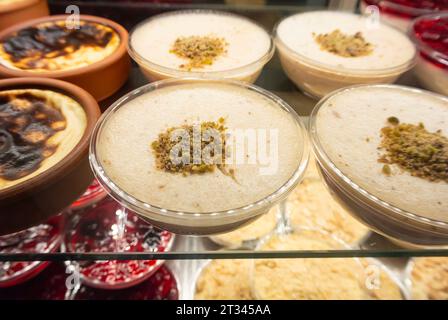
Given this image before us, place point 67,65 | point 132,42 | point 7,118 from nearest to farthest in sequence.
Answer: point 7,118 < point 67,65 < point 132,42

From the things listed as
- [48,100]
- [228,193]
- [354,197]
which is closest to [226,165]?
[228,193]

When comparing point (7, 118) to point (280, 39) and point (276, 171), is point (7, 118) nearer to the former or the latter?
point (276, 171)

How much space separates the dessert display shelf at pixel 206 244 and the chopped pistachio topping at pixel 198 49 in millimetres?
147

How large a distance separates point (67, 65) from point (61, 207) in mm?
499

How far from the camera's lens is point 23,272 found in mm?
1200

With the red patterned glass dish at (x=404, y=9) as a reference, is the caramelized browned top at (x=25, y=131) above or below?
below

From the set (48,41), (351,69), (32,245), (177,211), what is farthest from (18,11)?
→ (351,69)

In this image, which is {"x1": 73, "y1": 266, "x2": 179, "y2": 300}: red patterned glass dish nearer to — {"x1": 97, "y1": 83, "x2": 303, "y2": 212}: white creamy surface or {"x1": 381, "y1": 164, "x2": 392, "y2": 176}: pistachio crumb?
{"x1": 97, "y1": 83, "x2": 303, "y2": 212}: white creamy surface

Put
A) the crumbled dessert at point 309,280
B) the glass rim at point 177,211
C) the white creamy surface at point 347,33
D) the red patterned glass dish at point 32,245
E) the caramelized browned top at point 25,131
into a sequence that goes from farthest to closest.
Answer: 1. the crumbled dessert at point 309,280
2. the white creamy surface at point 347,33
3. the red patterned glass dish at point 32,245
4. the caramelized browned top at point 25,131
5. the glass rim at point 177,211

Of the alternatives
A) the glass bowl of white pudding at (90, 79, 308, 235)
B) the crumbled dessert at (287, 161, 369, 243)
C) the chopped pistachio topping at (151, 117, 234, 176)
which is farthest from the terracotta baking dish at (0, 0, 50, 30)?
the crumbled dessert at (287, 161, 369, 243)

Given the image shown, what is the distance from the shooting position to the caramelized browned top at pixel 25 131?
2.58ft

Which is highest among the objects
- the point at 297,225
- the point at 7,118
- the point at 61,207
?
the point at 7,118

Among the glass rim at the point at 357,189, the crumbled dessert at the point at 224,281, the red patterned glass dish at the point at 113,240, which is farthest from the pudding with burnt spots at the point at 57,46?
the crumbled dessert at the point at 224,281

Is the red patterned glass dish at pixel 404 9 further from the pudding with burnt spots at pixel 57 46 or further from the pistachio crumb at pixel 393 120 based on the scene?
the pudding with burnt spots at pixel 57 46
